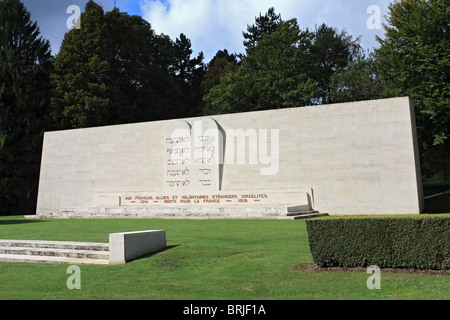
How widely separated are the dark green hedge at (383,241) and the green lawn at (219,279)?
318mm

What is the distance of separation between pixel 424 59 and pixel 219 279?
2087 cm

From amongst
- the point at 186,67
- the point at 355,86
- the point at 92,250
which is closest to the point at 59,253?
the point at 92,250

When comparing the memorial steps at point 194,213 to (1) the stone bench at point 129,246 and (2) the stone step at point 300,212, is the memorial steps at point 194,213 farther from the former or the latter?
(1) the stone bench at point 129,246

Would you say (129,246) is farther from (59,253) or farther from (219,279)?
(219,279)

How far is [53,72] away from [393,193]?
29389 millimetres

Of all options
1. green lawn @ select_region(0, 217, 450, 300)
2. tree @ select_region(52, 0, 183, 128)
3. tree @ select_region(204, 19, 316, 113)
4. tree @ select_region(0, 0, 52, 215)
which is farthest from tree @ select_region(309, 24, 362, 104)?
green lawn @ select_region(0, 217, 450, 300)

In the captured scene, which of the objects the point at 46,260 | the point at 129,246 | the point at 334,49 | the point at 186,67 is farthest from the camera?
the point at 186,67

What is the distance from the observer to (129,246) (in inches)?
338

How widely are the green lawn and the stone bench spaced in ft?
1.03

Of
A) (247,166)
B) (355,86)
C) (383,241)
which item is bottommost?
(383,241)

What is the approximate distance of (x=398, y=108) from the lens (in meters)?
18.0
